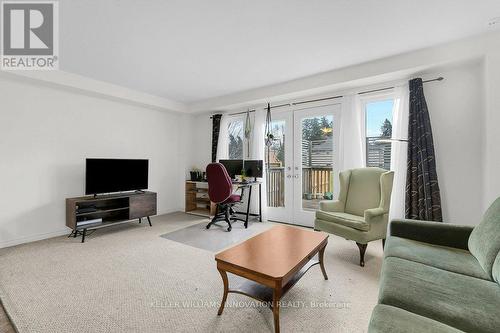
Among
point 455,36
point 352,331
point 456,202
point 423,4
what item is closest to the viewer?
point 352,331

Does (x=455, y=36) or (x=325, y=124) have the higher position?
(x=455, y=36)

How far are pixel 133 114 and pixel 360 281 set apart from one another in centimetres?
465

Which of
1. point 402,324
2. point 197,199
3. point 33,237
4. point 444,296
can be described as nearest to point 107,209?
point 33,237

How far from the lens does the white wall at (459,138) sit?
2752 millimetres

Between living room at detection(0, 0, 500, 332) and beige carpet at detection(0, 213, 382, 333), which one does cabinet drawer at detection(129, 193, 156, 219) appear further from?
beige carpet at detection(0, 213, 382, 333)

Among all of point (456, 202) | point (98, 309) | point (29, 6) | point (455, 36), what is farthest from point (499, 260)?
point (29, 6)

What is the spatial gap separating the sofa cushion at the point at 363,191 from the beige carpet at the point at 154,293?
56 cm

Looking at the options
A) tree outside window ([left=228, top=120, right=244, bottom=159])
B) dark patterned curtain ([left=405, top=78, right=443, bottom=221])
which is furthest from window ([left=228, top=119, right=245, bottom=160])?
dark patterned curtain ([left=405, top=78, right=443, bottom=221])

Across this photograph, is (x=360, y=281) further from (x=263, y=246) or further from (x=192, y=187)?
(x=192, y=187)

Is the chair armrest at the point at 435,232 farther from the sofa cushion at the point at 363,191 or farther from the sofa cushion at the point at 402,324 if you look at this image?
the sofa cushion at the point at 402,324

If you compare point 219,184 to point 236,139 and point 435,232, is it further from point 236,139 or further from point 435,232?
point 435,232

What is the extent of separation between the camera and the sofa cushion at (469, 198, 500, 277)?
1431 mm

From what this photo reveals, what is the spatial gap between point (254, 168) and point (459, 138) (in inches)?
119

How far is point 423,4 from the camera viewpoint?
6.30ft
